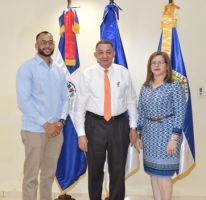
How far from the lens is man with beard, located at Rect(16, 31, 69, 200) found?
2.41m

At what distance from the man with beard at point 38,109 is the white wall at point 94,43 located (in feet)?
3.00

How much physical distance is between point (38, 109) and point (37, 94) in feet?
0.41

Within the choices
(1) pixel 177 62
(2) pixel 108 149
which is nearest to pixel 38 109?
(2) pixel 108 149

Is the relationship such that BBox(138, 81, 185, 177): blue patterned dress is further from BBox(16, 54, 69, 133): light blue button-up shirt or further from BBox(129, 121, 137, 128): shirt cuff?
BBox(16, 54, 69, 133): light blue button-up shirt

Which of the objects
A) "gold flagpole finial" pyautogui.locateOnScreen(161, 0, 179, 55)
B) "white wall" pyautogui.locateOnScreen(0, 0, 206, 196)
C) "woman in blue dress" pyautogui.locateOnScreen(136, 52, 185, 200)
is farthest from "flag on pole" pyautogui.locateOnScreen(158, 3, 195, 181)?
"woman in blue dress" pyautogui.locateOnScreen(136, 52, 185, 200)

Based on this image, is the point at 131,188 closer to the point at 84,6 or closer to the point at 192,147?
the point at 192,147

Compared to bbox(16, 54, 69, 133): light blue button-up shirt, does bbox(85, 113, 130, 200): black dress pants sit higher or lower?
lower

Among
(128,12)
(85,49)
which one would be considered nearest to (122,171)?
(85,49)

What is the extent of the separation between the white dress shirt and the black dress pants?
0.20 ft

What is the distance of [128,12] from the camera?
3352 mm

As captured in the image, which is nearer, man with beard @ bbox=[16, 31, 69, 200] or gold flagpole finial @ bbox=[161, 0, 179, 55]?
man with beard @ bbox=[16, 31, 69, 200]

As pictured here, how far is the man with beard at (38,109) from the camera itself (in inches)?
94.9

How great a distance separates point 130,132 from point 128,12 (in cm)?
150

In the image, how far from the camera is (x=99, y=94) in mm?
2500
